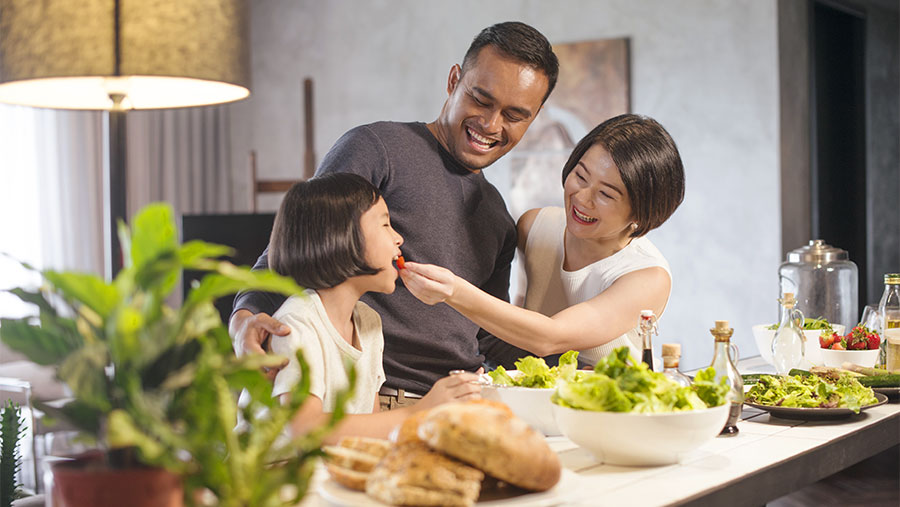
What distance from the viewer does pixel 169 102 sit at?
5.92 feet

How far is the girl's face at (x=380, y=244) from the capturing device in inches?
65.2

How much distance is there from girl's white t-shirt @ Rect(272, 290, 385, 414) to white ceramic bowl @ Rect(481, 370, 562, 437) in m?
0.27

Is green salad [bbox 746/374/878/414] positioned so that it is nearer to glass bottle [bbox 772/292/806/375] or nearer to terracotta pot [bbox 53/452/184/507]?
glass bottle [bbox 772/292/806/375]

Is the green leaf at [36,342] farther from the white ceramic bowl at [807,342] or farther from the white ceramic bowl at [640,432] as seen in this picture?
the white ceramic bowl at [807,342]

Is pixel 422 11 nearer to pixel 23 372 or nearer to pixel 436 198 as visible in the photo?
pixel 23 372

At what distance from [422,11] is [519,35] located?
363 cm

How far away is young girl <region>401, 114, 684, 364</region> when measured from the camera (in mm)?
1756

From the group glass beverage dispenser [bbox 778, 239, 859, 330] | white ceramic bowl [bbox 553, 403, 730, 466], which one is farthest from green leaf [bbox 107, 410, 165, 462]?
glass beverage dispenser [bbox 778, 239, 859, 330]

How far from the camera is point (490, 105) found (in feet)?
6.65

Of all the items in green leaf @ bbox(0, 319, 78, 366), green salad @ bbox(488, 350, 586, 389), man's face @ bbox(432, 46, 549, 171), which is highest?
man's face @ bbox(432, 46, 549, 171)

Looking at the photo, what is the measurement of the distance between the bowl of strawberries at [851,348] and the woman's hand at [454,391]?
3.50 ft

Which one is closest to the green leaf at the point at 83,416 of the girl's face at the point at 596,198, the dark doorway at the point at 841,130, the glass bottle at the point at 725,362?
the glass bottle at the point at 725,362

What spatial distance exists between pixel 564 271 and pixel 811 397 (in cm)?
68

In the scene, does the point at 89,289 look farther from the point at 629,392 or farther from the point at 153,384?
the point at 629,392
